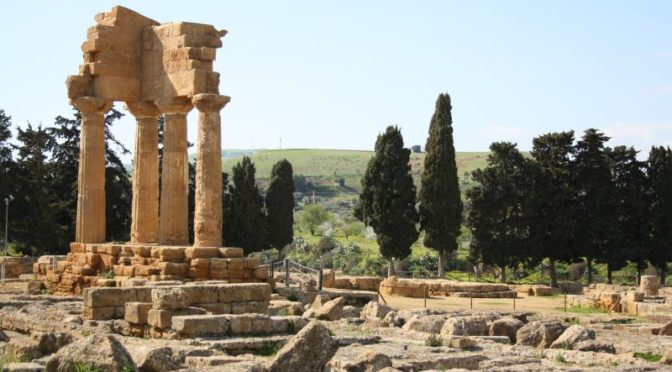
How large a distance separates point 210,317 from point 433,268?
44.1 m

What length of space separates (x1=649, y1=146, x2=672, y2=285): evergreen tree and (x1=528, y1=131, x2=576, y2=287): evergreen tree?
4.08 meters

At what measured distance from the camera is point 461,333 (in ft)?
60.1

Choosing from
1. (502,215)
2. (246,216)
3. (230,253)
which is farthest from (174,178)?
(502,215)

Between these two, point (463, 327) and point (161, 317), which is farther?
point (463, 327)

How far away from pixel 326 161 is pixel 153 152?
140 m

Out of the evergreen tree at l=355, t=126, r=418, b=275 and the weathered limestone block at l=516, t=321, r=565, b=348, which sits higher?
the evergreen tree at l=355, t=126, r=418, b=275

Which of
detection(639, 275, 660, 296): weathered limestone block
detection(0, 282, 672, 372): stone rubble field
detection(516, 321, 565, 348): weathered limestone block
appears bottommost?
detection(639, 275, 660, 296): weathered limestone block

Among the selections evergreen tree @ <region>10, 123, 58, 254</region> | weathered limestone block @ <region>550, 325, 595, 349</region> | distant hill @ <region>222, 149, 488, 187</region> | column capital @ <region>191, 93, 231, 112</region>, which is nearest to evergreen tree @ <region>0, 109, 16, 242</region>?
evergreen tree @ <region>10, 123, 58, 254</region>

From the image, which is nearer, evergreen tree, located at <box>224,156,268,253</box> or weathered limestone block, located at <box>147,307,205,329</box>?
weathered limestone block, located at <box>147,307,205,329</box>

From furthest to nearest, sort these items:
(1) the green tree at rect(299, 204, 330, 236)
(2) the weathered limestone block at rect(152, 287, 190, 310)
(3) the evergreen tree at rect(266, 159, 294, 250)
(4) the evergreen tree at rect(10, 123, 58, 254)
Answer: (1) the green tree at rect(299, 204, 330, 236) < (3) the evergreen tree at rect(266, 159, 294, 250) < (4) the evergreen tree at rect(10, 123, 58, 254) < (2) the weathered limestone block at rect(152, 287, 190, 310)

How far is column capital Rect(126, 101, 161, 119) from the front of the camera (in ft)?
100

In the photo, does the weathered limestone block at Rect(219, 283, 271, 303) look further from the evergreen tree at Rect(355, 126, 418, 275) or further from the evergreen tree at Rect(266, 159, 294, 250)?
the evergreen tree at Rect(266, 159, 294, 250)

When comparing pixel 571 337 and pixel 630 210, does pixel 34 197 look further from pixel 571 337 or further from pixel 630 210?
pixel 571 337

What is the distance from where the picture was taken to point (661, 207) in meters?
49.8
